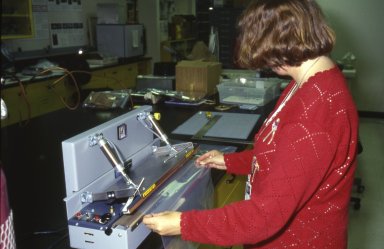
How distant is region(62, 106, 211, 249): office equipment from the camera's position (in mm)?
814

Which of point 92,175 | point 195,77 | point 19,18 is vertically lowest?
point 92,175

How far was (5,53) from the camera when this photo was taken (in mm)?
609

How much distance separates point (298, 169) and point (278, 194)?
6 centimetres

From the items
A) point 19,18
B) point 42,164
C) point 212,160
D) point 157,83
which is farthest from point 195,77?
point 19,18

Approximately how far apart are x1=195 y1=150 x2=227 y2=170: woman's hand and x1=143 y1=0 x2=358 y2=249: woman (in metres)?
0.31

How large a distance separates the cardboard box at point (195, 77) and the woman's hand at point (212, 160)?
120cm

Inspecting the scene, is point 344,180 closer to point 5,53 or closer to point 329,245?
point 329,245

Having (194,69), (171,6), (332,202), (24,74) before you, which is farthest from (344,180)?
(171,6)

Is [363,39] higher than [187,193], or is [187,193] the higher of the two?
[363,39]

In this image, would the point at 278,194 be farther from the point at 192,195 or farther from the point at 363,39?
the point at 363,39

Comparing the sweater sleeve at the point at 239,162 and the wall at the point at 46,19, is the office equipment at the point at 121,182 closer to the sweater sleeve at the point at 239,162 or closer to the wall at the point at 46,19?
the sweater sleeve at the point at 239,162

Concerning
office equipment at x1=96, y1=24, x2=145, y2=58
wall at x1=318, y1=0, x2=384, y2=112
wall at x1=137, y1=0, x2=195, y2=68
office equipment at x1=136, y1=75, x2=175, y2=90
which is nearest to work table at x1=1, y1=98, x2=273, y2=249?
office equipment at x1=136, y1=75, x2=175, y2=90

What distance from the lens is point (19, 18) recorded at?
372cm

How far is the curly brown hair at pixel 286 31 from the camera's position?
82cm
